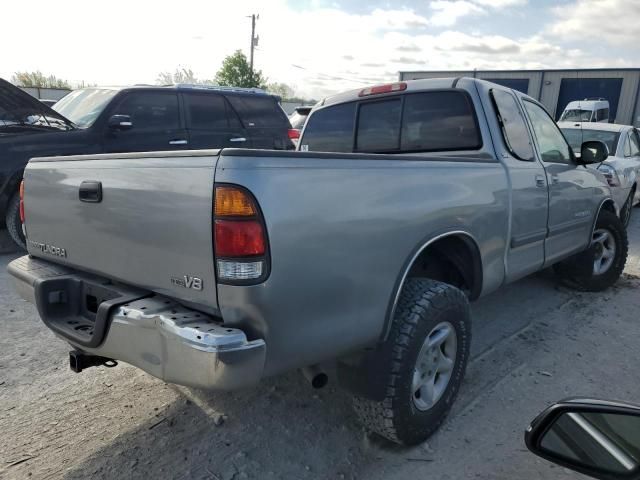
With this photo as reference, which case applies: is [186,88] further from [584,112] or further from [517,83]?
[517,83]

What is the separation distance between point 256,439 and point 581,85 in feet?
104

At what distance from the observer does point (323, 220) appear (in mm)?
1941

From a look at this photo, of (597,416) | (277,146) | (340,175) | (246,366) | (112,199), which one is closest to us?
(597,416)

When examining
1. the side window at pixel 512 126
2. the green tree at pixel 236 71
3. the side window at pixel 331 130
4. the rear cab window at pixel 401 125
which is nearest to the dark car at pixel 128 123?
the side window at pixel 331 130

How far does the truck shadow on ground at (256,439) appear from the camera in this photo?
2.35 m

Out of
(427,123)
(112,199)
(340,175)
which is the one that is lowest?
(112,199)

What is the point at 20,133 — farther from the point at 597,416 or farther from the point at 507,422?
the point at 597,416

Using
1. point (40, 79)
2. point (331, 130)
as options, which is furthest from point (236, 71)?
point (331, 130)

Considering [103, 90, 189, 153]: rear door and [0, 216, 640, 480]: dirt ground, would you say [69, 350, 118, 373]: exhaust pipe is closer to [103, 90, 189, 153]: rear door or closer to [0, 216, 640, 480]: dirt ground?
[0, 216, 640, 480]: dirt ground

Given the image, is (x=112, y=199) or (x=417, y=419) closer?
(x=112, y=199)

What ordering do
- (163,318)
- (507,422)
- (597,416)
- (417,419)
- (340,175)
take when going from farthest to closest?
(507,422) → (417,419) → (340,175) → (163,318) → (597,416)

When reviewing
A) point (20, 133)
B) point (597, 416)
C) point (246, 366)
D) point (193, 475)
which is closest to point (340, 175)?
point (246, 366)

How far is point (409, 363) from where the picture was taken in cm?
234

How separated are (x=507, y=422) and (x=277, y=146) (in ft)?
20.9
